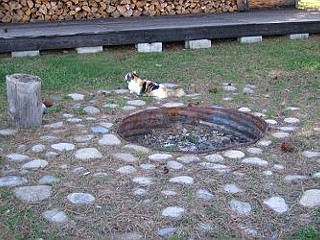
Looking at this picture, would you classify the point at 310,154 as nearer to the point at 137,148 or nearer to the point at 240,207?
the point at 240,207

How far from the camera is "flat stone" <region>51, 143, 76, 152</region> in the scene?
411 centimetres

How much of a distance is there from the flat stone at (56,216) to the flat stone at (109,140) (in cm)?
109

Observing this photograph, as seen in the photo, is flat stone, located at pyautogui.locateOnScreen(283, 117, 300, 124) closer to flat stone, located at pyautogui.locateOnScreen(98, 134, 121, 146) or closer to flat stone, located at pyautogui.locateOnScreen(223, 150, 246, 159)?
flat stone, located at pyautogui.locateOnScreen(223, 150, 246, 159)

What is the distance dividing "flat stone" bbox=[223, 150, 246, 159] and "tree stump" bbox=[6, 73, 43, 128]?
61.2 inches

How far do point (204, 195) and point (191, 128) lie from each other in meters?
1.56

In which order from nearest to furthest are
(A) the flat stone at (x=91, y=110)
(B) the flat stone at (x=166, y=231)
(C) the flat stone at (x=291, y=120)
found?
(B) the flat stone at (x=166, y=231), (C) the flat stone at (x=291, y=120), (A) the flat stone at (x=91, y=110)

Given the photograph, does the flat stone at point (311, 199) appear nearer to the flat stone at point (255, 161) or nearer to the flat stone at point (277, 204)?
the flat stone at point (277, 204)

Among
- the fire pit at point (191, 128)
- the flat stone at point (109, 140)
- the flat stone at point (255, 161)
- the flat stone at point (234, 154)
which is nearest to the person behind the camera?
the flat stone at point (255, 161)

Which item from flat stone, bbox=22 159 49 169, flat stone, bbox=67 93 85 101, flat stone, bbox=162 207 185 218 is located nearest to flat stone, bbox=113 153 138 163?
flat stone, bbox=22 159 49 169

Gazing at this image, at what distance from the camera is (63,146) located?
417 centimetres

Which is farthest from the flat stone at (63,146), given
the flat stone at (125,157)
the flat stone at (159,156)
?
the flat stone at (159,156)

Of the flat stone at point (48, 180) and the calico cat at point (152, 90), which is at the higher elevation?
the calico cat at point (152, 90)

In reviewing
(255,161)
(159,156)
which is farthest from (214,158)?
(159,156)

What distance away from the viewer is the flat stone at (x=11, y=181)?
3.54m
